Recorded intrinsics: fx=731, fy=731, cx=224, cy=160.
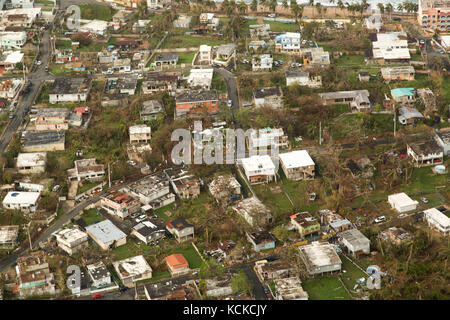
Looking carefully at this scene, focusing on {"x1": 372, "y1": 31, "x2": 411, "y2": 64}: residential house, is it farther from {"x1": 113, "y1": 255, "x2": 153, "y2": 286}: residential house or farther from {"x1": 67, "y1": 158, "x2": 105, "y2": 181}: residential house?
{"x1": 113, "y1": 255, "x2": 153, "y2": 286}: residential house

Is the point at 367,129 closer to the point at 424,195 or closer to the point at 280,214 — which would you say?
the point at 424,195

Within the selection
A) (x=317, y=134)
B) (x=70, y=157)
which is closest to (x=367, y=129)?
(x=317, y=134)

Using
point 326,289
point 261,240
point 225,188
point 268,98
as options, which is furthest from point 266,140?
point 326,289

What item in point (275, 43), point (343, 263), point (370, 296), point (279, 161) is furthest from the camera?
point (275, 43)

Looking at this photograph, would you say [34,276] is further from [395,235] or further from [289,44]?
[289,44]

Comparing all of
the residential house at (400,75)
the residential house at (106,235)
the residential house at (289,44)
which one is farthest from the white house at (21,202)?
the residential house at (400,75)

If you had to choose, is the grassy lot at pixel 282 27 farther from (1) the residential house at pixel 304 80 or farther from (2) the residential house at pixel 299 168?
(2) the residential house at pixel 299 168

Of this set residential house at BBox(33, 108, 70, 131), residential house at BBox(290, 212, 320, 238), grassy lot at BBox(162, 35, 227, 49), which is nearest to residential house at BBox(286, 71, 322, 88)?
grassy lot at BBox(162, 35, 227, 49)
